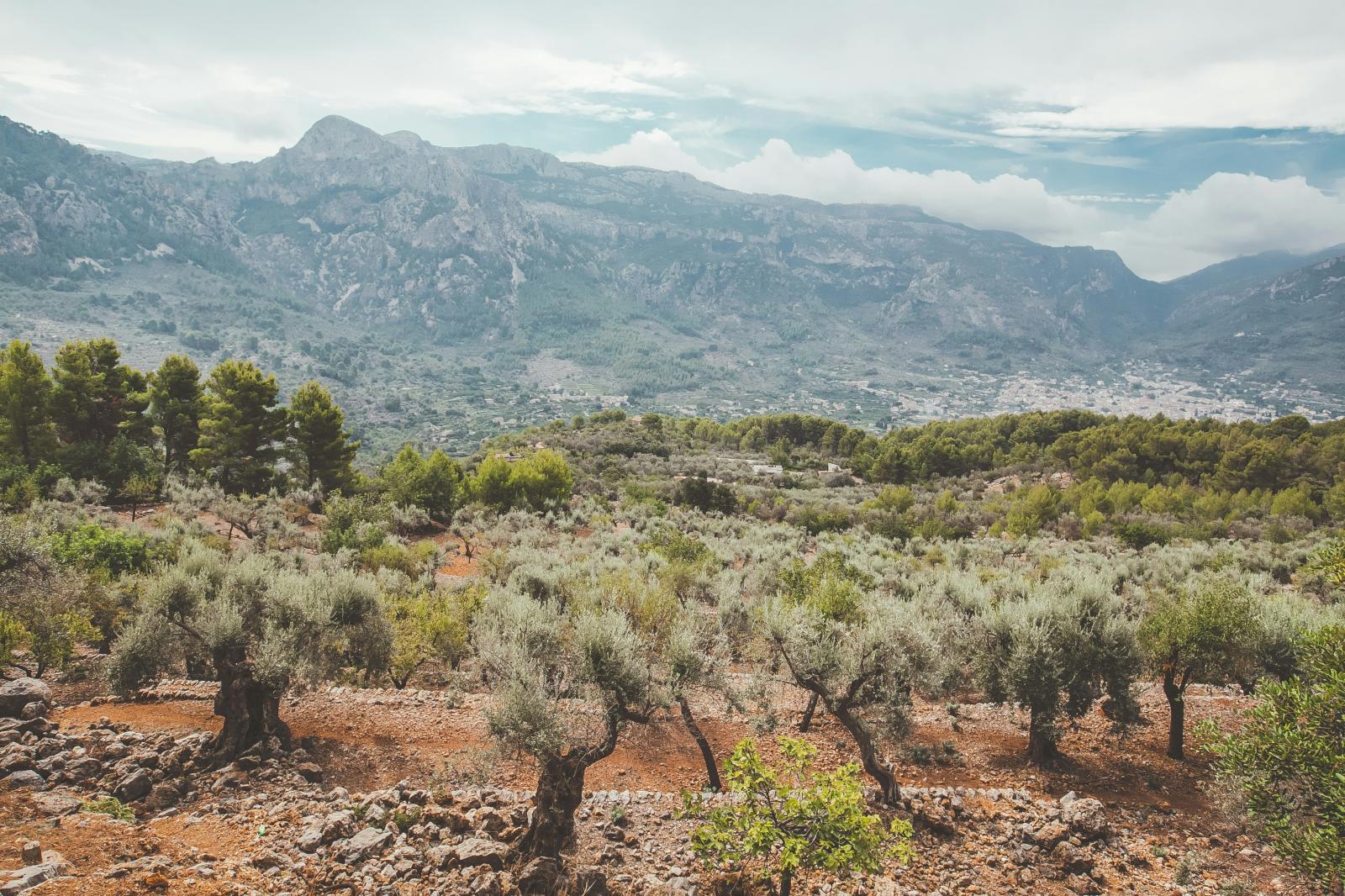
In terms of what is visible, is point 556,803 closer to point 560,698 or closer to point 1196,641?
point 560,698

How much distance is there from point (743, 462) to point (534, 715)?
2627 inches

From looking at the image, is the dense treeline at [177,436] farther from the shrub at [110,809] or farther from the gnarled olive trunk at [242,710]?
the shrub at [110,809]

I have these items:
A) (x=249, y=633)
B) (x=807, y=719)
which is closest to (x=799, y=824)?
(x=807, y=719)

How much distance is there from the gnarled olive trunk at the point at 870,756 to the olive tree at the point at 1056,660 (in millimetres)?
3092

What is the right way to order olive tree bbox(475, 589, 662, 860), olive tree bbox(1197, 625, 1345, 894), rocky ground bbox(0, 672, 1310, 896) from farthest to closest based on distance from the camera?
olive tree bbox(475, 589, 662, 860) < rocky ground bbox(0, 672, 1310, 896) < olive tree bbox(1197, 625, 1345, 894)

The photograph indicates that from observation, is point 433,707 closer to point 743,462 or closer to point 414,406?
point 743,462

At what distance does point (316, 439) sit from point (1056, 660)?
38259 mm

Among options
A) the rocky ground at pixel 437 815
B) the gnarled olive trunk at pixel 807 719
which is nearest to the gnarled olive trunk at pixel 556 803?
the rocky ground at pixel 437 815

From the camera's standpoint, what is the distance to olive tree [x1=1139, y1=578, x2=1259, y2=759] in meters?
11.7

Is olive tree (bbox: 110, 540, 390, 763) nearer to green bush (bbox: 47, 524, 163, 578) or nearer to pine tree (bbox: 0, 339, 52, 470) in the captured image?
green bush (bbox: 47, 524, 163, 578)

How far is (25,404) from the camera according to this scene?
29609 mm

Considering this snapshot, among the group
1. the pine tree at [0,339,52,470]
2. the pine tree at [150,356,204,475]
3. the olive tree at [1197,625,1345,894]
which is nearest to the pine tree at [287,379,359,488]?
the pine tree at [150,356,204,475]

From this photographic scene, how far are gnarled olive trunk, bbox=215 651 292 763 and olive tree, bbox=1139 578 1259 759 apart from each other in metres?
16.6

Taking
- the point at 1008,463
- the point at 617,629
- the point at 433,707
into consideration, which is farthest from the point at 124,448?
the point at 1008,463
